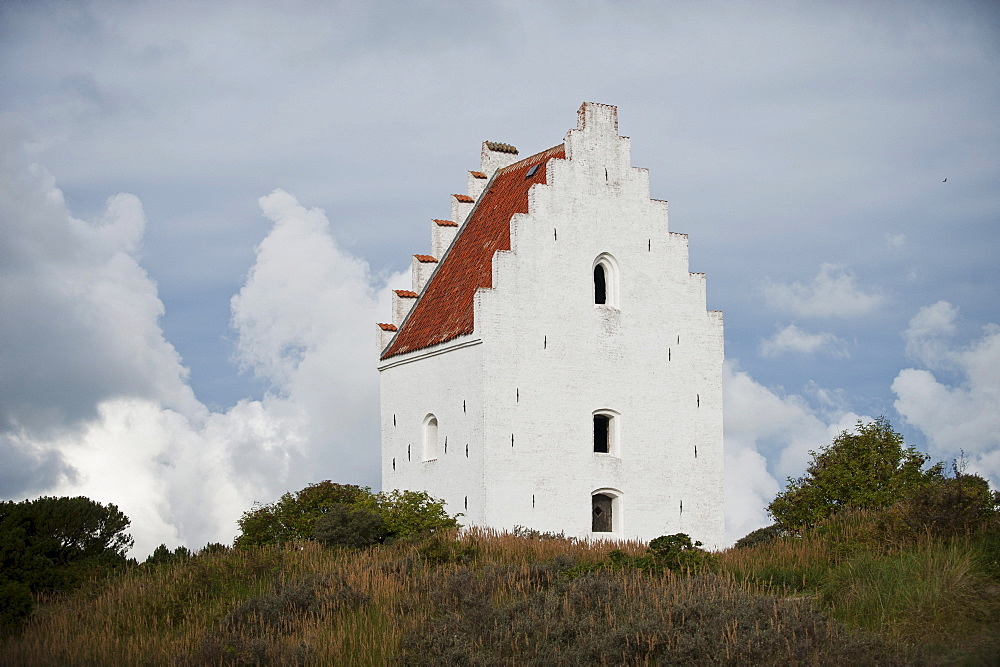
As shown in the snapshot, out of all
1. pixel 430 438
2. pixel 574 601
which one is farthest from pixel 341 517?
pixel 574 601

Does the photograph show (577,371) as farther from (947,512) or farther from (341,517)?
(947,512)

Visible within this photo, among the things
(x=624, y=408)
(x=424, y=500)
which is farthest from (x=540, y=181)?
(x=424, y=500)

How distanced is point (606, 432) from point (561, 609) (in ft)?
45.0

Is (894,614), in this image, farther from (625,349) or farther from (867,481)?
(625,349)

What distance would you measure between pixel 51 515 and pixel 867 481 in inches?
671

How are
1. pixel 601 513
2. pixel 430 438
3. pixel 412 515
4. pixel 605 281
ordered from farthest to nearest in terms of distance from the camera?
pixel 430 438 → pixel 605 281 → pixel 601 513 → pixel 412 515

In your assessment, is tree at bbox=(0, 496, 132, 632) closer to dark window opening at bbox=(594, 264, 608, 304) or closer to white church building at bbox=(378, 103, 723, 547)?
white church building at bbox=(378, 103, 723, 547)

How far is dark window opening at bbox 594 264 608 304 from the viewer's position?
2895cm

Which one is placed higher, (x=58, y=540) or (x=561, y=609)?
(x=58, y=540)

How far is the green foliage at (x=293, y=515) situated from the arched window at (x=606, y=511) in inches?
224

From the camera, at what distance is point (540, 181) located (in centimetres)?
3009

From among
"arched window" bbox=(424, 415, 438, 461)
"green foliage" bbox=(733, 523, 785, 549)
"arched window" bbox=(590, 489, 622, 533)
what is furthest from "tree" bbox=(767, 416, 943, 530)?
"arched window" bbox=(424, 415, 438, 461)

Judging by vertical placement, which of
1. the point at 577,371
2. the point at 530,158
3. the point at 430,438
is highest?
the point at 530,158

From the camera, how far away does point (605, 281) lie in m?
29.0
